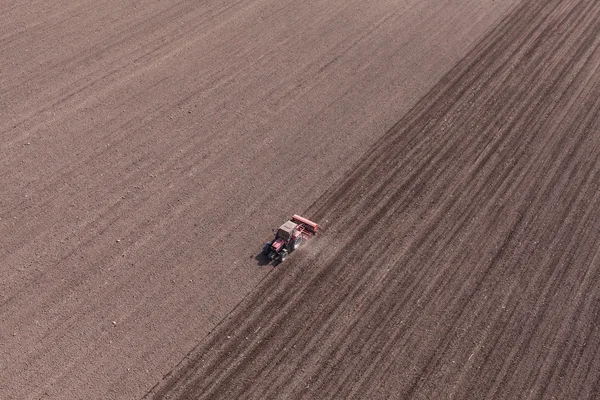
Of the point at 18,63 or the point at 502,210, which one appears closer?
the point at 502,210

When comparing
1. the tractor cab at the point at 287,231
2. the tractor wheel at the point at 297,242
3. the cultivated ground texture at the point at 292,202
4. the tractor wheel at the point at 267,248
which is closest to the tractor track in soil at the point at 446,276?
the cultivated ground texture at the point at 292,202

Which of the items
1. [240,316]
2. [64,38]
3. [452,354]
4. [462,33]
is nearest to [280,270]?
[240,316]

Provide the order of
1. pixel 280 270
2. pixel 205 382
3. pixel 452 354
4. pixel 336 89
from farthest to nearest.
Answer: pixel 336 89, pixel 280 270, pixel 452 354, pixel 205 382

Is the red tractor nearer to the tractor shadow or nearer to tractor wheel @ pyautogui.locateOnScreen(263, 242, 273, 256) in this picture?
tractor wheel @ pyautogui.locateOnScreen(263, 242, 273, 256)

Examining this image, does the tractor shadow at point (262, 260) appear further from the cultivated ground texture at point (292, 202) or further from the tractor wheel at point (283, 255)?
the tractor wheel at point (283, 255)

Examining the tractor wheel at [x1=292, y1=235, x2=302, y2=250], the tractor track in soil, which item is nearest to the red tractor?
the tractor wheel at [x1=292, y1=235, x2=302, y2=250]

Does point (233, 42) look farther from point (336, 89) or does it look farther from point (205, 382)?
point (205, 382)

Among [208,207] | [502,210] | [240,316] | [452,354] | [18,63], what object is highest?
[18,63]
